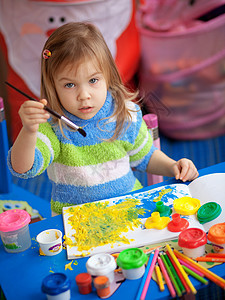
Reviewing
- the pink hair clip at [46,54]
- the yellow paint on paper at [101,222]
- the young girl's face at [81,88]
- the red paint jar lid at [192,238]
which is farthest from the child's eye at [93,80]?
the red paint jar lid at [192,238]

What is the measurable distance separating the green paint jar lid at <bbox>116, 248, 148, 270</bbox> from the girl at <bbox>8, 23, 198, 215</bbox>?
305mm

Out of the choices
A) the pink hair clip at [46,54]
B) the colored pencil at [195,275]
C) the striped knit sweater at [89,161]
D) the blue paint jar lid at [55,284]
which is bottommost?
the striped knit sweater at [89,161]

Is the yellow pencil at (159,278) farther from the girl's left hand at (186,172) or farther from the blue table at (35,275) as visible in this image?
the girl's left hand at (186,172)

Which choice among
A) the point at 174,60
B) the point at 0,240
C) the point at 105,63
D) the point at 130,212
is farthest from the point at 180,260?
the point at 174,60

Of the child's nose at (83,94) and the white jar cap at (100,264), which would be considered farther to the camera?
the child's nose at (83,94)

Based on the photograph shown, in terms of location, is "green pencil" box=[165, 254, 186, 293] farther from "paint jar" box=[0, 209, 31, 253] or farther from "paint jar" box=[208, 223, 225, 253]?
"paint jar" box=[0, 209, 31, 253]

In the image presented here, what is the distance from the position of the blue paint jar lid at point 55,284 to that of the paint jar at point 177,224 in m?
0.23

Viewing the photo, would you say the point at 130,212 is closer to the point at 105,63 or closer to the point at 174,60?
the point at 105,63

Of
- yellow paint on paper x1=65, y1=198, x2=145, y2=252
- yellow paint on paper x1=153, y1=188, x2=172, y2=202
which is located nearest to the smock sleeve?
yellow paint on paper x1=65, y1=198, x2=145, y2=252

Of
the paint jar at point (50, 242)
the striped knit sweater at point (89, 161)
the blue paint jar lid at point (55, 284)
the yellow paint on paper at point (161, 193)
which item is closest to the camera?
the blue paint jar lid at point (55, 284)

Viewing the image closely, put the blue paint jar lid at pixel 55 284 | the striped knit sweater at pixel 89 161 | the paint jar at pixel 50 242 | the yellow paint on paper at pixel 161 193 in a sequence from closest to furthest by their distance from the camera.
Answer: the blue paint jar lid at pixel 55 284 → the paint jar at pixel 50 242 → the yellow paint on paper at pixel 161 193 → the striped knit sweater at pixel 89 161

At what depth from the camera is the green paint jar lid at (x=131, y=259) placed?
28.9 inches

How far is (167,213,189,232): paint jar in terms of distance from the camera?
2.77 ft

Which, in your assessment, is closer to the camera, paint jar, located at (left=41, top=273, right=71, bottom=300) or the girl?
paint jar, located at (left=41, top=273, right=71, bottom=300)
